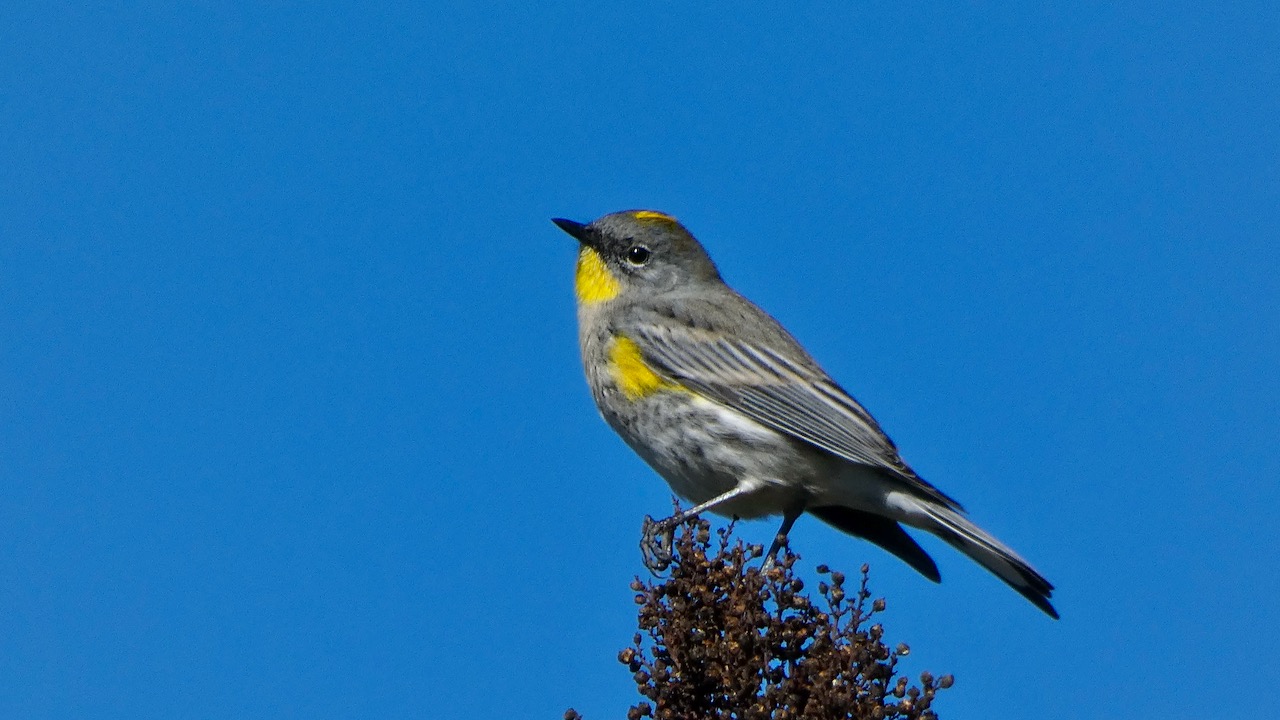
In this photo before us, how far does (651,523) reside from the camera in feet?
25.9

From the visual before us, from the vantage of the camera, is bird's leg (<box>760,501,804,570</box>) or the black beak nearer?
bird's leg (<box>760,501,804,570</box>)

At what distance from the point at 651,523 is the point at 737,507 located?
1083 millimetres

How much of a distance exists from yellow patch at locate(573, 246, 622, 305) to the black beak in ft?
0.36

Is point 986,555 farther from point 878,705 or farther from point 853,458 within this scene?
point 878,705

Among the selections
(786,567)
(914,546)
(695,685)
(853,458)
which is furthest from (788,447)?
(695,685)

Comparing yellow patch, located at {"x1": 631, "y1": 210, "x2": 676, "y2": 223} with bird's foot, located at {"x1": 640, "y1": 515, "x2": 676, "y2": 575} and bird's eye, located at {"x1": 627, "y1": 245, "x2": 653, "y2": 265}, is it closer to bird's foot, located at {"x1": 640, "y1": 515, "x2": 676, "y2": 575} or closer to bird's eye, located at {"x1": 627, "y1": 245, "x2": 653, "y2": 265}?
bird's eye, located at {"x1": 627, "y1": 245, "x2": 653, "y2": 265}

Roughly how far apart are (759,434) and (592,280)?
7.44ft

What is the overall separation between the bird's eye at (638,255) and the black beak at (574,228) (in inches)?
12.9

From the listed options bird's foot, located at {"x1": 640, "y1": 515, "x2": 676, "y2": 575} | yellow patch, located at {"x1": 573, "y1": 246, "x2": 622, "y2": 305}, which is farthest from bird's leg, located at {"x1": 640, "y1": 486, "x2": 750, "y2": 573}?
yellow patch, located at {"x1": 573, "y1": 246, "x2": 622, "y2": 305}

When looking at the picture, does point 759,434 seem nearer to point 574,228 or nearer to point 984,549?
point 984,549

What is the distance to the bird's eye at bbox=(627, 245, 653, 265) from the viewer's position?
10336 millimetres

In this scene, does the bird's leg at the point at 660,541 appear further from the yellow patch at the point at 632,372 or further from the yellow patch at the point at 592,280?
the yellow patch at the point at 592,280

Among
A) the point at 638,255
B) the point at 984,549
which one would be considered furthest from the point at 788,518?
the point at 638,255

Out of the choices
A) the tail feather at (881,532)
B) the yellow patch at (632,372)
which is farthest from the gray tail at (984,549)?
the yellow patch at (632,372)
